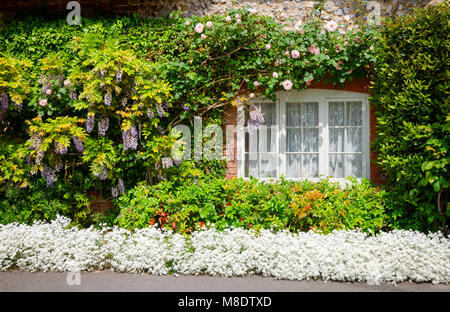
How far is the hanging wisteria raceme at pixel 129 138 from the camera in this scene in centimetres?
482

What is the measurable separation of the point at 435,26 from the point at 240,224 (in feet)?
12.2

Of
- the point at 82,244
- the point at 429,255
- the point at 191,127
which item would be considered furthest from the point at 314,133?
the point at 82,244

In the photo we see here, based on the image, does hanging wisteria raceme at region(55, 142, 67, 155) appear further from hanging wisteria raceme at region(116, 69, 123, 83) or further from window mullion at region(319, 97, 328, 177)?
window mullion at region(319, 97, 328, 177)

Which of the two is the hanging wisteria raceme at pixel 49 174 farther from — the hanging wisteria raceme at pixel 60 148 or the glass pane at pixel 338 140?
the glass pane at pixel 338 140

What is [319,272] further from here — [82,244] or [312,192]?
[82,244]

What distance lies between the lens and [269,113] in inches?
218

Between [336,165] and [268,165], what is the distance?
1.13 meters

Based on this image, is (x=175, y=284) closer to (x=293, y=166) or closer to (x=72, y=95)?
(x=293, y=166)

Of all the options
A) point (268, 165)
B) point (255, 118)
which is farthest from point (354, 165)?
point (255, 118)

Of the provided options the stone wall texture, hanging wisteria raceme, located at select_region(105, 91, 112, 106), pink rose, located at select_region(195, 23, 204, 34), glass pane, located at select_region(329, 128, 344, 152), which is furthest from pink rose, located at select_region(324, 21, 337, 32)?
hanging wisteria raceme, located at select_region(105, 91, 112, 106)

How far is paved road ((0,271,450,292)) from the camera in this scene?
11.2ft

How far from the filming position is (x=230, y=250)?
12.9ft

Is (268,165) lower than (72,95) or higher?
lower
